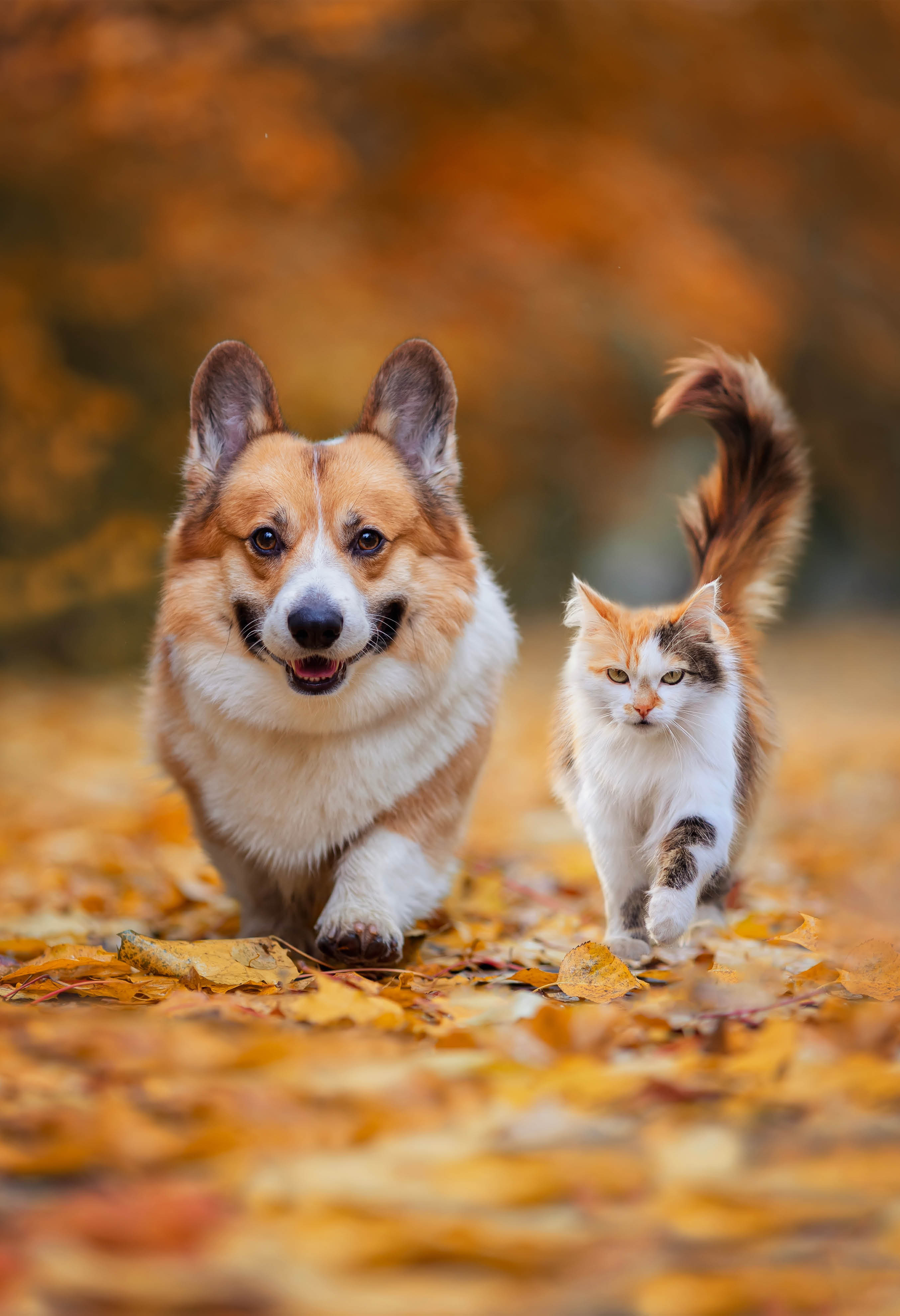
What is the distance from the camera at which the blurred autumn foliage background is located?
30.7 feet

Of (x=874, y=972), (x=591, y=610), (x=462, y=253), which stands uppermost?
(x=462, y=253)

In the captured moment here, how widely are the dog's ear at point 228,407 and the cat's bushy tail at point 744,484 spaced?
3.36 ft

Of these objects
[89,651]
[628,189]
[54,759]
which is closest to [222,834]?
[54,759]

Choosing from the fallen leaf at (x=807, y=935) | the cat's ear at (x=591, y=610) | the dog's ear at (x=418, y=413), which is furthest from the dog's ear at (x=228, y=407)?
the fallen leaf at (x=807, y=935)

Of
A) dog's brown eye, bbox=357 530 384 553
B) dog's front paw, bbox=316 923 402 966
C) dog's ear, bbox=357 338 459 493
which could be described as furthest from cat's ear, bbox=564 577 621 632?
dog's front paw, bbox=316 923 402 966

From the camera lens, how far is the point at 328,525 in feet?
9.55

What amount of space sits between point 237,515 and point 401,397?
578 mm

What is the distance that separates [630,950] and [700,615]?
2.50ft

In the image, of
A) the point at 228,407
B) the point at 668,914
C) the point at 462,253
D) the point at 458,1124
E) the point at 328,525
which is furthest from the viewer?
the point at 462,253

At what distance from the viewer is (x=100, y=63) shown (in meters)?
8.69

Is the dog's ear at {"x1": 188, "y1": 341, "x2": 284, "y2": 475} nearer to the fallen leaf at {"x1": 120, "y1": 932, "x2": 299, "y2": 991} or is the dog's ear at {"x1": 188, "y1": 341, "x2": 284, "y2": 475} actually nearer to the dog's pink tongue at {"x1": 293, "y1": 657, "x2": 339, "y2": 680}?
the dog's pink tongue at {"x1": 293, "y1": 657, "x2": 339, "y2": 680}

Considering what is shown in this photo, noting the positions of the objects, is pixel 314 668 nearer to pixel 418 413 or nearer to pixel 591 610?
pixel 591 610

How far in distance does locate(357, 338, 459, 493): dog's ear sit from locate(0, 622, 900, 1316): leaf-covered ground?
126cm

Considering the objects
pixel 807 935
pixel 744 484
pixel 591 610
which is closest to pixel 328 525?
pixel 591 610
